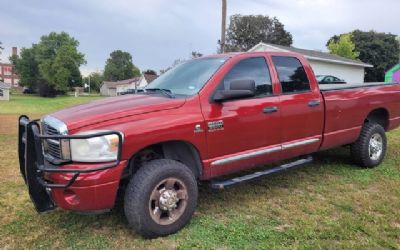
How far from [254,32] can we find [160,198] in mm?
58215

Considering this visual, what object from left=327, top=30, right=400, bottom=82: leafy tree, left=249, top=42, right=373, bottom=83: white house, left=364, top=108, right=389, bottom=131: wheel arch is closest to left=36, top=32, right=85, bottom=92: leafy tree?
left=249, top=42, right=373, bottom=83: white house

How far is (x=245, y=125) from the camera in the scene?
451cm

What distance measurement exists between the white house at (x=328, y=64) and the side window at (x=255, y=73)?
24.2 meters

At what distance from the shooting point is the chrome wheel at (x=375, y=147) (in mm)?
6398

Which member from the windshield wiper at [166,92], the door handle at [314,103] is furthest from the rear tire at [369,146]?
the windshield wiper at [166,92]

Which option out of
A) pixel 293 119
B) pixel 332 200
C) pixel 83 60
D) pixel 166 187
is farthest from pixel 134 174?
pixel 83 60

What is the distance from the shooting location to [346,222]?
4.21 meters

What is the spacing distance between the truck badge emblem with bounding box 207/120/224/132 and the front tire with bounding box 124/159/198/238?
51 centimetres

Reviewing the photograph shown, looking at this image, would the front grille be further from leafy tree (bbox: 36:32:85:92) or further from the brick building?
the brick building

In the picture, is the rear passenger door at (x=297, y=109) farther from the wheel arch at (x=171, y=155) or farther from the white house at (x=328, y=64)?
the white house at (x=328, y=64)

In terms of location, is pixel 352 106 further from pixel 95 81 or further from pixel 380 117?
pixel 95 81

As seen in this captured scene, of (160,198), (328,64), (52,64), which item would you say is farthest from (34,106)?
(52,64)

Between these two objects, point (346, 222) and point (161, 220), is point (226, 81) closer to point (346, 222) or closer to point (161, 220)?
point (161, 220)

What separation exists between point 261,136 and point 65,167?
2.29 m
